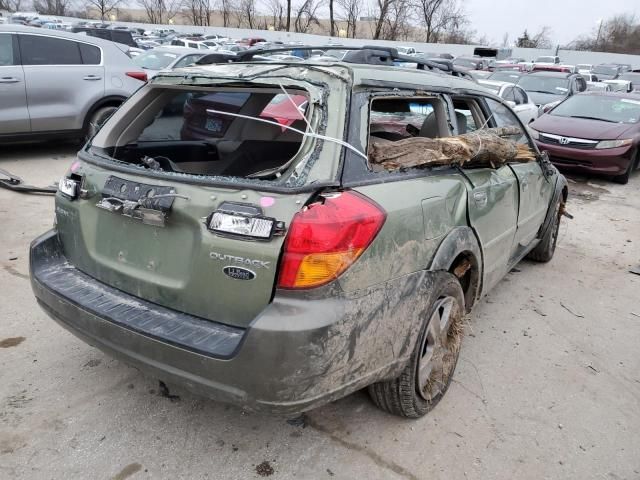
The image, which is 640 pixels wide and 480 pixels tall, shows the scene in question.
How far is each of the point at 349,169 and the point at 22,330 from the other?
98.3 inches

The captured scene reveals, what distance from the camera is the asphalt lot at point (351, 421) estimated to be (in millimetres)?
2381

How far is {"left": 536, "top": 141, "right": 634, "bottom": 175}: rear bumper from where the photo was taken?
28.5 ft

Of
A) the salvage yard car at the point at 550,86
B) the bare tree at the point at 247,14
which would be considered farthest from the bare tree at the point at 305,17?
the salvage yard car at the point at 550,86

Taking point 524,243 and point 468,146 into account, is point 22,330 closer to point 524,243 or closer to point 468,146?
point 468,146

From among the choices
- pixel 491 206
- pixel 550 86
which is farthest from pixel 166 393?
pixel 550 86

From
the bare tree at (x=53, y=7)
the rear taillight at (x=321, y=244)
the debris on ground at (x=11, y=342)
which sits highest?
the bare tree at (x=53, y=7)

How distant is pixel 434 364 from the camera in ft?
9.04

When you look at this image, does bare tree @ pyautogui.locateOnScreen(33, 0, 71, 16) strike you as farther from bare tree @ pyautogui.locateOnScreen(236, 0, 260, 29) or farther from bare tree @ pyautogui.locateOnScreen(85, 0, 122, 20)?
bare tree @ pyautogui.locateOnScreen(236, 0, 260, 29)

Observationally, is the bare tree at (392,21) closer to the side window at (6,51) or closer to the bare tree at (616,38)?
the bare tree at (616,38)

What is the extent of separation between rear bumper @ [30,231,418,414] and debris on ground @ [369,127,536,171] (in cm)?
58

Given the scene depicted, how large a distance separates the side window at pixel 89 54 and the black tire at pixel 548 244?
681 centimetres

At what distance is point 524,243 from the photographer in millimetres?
4199

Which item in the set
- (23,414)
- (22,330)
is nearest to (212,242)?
(23,414)

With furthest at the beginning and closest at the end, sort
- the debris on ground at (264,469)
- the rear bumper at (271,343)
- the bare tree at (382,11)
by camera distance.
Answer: the bare tree at (382,11) < the debris on ground at (264,469) < the rear bumper at (271,343)
